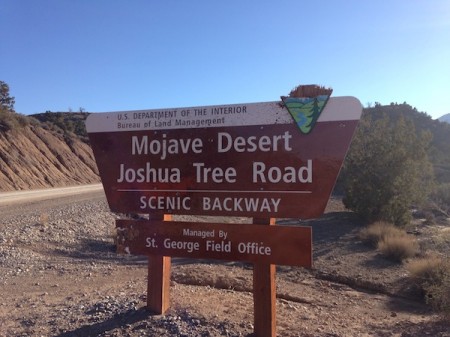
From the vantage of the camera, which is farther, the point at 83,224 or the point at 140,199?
the point at 83,224

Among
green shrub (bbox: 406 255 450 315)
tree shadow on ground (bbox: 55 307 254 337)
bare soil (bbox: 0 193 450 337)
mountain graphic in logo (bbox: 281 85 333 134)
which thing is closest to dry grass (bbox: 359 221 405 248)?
bare soil (bbox: 0 193 450 337)

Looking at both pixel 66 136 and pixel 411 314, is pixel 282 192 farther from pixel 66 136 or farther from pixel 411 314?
pixel 66 136

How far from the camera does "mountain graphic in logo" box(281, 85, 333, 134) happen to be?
14.9ft

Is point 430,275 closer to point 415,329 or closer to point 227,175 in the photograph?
point 415,329

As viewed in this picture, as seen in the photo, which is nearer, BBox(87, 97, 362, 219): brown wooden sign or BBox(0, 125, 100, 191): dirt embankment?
BBox(87, 97, 362, 219): brown wooden sign

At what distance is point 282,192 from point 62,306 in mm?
3333

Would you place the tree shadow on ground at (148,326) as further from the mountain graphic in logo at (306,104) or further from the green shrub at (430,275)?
the green shrub at (430,275)

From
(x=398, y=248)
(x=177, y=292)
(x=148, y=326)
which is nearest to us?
(x=148, y=326)

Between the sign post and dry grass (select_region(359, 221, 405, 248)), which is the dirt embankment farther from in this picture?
the sign post

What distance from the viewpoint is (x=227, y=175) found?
195 inches

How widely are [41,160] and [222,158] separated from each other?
119ft

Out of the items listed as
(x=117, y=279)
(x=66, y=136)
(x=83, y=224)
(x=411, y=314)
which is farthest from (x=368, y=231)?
(x=66, y=136)

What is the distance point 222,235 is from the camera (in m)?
4.89

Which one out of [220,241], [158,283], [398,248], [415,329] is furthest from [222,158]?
[398,248]
